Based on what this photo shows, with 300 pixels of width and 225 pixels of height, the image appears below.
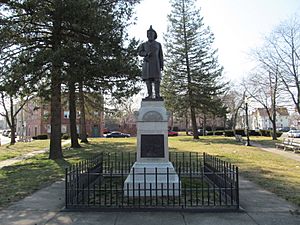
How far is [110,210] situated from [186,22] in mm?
38808

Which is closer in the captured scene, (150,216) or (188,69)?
(150,216)

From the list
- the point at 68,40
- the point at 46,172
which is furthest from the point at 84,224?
the point at 68,40

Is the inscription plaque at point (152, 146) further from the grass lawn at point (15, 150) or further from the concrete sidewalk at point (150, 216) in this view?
the grass lawn at point (15, 150)

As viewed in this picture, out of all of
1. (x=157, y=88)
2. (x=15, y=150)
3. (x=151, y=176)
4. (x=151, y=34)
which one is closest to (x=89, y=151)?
(x=15, y=150)

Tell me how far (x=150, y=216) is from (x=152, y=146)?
2670 millimetres

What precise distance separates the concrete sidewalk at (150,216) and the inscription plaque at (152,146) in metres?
2.37

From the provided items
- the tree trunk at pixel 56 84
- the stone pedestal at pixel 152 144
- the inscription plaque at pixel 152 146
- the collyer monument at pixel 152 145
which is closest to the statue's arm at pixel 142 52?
the collyer monument at pixel 152 145

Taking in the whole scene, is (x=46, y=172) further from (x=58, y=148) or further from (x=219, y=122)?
(x=219, y=122)

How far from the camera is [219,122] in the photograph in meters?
84.2

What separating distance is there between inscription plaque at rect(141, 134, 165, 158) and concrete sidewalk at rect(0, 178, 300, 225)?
2.37 metres

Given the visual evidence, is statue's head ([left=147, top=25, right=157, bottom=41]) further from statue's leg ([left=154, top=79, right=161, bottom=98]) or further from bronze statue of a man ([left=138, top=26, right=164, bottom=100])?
statue's leg ([left=154, top=79, right=161, bottom=98])

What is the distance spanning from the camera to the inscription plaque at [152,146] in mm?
8430

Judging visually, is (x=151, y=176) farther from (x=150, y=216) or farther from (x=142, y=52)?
(x=142, y=52)

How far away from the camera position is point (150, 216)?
6047mm
